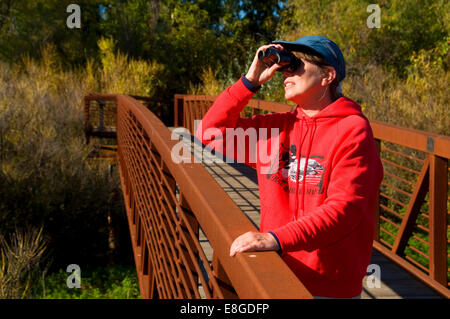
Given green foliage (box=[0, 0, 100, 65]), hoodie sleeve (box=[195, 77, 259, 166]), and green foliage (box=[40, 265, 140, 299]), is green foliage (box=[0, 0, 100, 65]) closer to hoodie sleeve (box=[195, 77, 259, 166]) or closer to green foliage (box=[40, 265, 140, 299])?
green foliage (box=[40, 265, 140, 299])

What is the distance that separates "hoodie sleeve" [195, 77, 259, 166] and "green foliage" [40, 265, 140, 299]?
11916 mm

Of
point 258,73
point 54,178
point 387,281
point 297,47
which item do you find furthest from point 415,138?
point 54,178

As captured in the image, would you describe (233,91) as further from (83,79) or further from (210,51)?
(210,51)

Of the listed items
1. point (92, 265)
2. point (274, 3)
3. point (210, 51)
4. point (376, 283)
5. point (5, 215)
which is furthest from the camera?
point (274, 3)

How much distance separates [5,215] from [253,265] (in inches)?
608

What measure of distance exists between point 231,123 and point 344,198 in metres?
0.66

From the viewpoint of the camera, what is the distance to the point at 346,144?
1.86m

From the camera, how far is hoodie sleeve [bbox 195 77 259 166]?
223 cm

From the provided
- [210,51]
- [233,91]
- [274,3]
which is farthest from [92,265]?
[274,3]

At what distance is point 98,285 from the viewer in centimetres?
1545

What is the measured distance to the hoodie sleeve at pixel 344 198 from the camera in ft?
5.46

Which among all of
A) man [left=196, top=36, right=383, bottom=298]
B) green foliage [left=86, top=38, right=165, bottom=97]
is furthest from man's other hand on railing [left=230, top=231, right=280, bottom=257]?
green foliage [left=86, top=38, right=165, bottom=97]

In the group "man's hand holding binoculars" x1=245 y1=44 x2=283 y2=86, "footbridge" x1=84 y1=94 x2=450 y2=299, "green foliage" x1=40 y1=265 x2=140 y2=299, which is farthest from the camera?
"green foliage" x1=40 y1=265 x2=140 y2=299

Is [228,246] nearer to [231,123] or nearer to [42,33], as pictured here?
[231,123]
